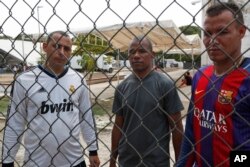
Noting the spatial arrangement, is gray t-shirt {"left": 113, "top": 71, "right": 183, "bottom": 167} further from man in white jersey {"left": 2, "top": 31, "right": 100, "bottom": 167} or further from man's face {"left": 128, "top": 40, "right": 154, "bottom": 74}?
man in white jersey {"left": 2, "top": 31, "right": 100, "bottom": 167}

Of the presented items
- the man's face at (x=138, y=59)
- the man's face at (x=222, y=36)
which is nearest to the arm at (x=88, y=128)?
the man's face at (x=138, y=59)

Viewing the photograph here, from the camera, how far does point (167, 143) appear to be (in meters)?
2.80

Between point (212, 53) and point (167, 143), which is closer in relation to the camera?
point (212, 53)

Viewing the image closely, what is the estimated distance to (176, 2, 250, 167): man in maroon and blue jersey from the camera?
1561mm

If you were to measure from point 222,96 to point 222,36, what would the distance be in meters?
0.31

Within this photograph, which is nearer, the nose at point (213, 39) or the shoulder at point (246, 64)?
the nose at point (213, 39)

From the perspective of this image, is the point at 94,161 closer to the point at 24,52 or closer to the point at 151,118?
the point at 151,118

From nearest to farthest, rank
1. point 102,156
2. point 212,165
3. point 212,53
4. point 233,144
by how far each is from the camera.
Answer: point 212,53 < point 233,144 < point 212,165 < point 102,156

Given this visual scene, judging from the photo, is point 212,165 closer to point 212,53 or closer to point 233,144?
point 233,144

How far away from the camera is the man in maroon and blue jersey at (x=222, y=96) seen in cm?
156

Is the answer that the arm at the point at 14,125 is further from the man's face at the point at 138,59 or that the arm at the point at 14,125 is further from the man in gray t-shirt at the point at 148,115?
the man's face at the point at 138,59

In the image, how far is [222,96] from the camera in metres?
1.69

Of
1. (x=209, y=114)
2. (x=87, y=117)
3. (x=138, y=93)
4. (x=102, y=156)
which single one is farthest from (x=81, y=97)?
(x=102, y=156)

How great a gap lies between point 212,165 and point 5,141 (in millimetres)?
1702
